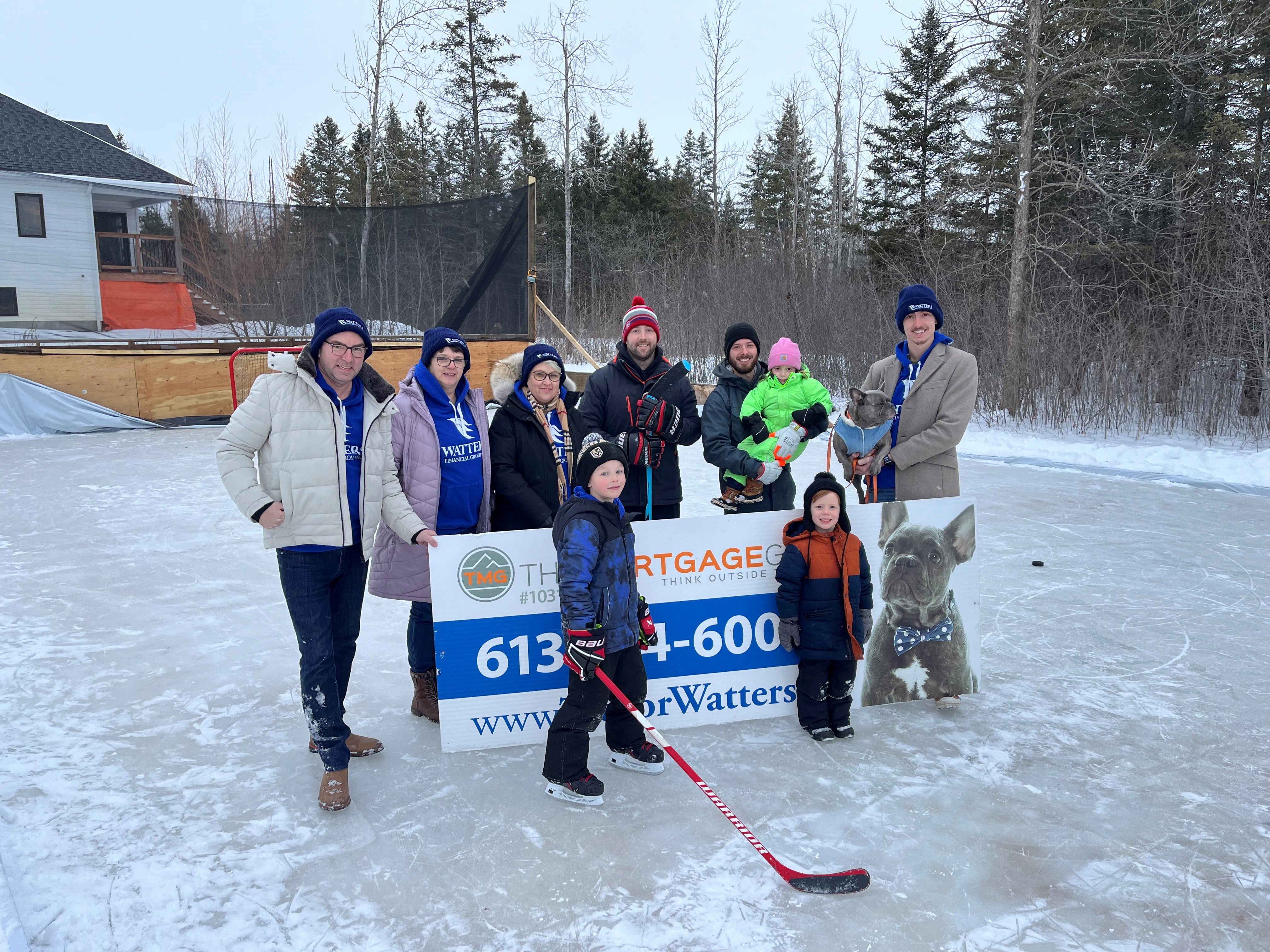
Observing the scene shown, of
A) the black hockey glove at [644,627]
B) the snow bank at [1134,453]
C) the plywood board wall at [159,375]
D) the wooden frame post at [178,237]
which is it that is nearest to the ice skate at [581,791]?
the black hockey glove at [644,627]

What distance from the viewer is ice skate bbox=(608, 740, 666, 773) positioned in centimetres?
294

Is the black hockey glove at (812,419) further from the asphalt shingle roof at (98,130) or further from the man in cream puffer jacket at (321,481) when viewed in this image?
the asphalt shingle roof at (98,130)

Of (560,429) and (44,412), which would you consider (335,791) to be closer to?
(560,429)

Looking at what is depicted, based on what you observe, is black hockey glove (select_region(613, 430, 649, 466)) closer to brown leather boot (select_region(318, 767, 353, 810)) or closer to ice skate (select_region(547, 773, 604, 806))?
ice skate (select_region(547, 773, 604, 806))

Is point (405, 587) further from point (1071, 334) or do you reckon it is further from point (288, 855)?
point (1071, 334)

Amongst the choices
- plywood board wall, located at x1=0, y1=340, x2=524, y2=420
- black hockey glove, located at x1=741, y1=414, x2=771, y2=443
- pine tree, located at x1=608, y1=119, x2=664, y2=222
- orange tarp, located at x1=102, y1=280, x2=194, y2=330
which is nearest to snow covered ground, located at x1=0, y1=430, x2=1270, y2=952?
black hockey glove, located at x1=741, y1=414, x2=771, y2=443

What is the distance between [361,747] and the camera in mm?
3053

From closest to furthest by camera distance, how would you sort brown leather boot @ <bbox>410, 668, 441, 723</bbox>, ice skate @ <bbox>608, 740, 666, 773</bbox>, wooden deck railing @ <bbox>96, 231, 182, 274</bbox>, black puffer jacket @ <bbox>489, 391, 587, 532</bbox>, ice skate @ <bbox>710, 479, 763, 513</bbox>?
ice skate @ <bbox>608, 740, 666, 773</bbox> < black puffer jacket @ <bbox>489, 391, 587, 532</bbox> < brown leather boot @ <bbox>410, 668, 441, 723</bbox> < ice skate @ <bbox>710, 479, 763, 513</bbox> < wooden deck railing @ <bbox>96, 231, 182, 274</bbox>

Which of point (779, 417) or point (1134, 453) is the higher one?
point (779, 417)

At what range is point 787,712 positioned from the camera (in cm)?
336

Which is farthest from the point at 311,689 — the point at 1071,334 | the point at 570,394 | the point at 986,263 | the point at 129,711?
the point at 986,263

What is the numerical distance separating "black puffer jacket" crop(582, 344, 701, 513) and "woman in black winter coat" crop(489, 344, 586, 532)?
224mm

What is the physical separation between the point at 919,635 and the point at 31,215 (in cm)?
2178

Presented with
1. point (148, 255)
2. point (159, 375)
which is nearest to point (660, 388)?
point (159, 375)
